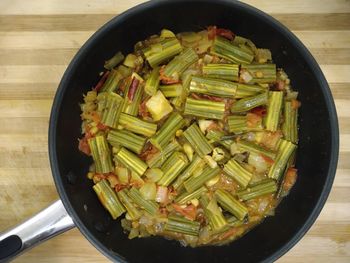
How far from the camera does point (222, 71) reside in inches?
68.2

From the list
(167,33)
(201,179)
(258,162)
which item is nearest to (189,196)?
(201,179)

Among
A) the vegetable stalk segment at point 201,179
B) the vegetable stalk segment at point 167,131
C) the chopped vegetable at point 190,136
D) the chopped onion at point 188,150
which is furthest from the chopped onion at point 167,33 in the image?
the vegetable stalk segment at point 201,179

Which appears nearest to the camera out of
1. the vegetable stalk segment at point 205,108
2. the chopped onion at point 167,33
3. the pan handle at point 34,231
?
the pan handle at point 34,231

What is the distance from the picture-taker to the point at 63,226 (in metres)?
1.64

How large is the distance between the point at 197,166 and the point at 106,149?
1.12 feet

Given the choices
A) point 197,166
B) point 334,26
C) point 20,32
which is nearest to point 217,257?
point 197,166

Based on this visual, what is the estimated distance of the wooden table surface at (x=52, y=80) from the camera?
1.90m

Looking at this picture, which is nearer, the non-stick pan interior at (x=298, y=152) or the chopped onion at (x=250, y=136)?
the non-stick pan interior at (x=298, y=152)

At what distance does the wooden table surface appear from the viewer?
6.23 ft

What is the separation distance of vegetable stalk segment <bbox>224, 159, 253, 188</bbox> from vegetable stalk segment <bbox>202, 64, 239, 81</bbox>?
1.01 feet

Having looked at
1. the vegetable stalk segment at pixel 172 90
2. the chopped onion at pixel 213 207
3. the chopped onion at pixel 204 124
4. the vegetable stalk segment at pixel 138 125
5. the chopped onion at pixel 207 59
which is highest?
the chopped onion at pixel 207 59

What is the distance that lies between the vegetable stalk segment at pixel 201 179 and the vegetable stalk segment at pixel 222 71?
334 mm

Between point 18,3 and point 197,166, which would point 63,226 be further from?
point 18,3

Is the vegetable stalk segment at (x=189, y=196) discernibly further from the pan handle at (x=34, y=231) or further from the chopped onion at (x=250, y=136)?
the pan handle at (x=34, y=231)
